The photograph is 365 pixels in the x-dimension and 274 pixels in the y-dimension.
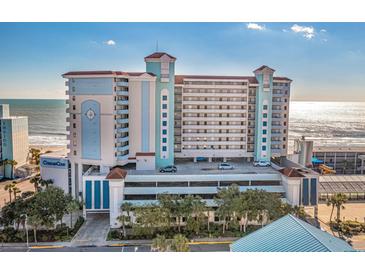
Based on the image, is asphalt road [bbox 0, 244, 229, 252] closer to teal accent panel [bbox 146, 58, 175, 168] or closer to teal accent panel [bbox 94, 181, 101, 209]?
teal accent panel [bbox 94, 181, 101, 209]

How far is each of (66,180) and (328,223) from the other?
64.2 feet

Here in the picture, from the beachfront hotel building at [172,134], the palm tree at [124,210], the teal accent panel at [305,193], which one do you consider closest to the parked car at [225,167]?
the beachfront hotel building at [172,134]

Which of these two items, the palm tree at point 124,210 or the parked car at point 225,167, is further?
the parked car at point 225,167

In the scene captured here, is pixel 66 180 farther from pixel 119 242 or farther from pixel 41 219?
A: pixel 119 242

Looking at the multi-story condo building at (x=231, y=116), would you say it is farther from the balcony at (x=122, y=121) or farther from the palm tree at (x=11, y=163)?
the palm tree at (x=11, y=163)

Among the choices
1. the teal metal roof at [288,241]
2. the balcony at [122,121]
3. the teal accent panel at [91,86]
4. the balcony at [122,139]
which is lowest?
the teal metal roof at [288,241]

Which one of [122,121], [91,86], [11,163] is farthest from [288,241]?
[11,163]

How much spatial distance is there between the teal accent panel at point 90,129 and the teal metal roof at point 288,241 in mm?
15485

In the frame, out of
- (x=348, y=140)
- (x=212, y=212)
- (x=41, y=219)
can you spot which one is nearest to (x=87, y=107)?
(x=41, y=219)

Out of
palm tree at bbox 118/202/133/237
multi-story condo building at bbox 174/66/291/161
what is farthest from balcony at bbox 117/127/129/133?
palm tree at bbox 118/202/133/237

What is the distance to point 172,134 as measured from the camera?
86.7 feet

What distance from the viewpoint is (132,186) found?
2288 cm

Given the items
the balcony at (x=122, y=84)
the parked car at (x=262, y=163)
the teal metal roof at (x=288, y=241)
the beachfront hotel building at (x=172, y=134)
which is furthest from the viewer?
the parked car at (x=262, y=163)

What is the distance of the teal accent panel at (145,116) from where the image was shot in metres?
25.7
